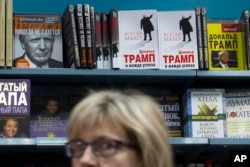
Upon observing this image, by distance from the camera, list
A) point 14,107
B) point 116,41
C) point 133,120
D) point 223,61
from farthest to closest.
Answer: point 223,61 → point 116,41 → point 14,107 → point 133,120

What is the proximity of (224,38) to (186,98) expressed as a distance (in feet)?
1.27

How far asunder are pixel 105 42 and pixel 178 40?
1.23 feet

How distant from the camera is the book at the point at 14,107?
288cm

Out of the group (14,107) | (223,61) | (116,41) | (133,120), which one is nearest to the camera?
(133,120)

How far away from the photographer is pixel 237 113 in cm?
309

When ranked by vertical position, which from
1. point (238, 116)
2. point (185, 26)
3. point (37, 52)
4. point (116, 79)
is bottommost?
point (238, 116)

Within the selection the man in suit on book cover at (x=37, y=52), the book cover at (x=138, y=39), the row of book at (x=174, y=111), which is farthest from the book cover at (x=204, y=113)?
the man in suit on book cover at (x=37, y=52)

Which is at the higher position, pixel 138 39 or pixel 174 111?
pixel 138 39

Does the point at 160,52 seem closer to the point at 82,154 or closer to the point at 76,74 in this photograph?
the point at 76,74

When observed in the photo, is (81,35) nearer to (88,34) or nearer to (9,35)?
(88,34)

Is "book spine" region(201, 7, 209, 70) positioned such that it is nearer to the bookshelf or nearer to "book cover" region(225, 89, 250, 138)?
the bookshelf

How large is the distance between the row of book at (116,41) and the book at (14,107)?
0.34ft

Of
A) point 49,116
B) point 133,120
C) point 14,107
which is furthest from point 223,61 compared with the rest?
point 133,120

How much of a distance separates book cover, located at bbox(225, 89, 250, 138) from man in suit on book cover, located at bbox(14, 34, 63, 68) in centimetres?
90
